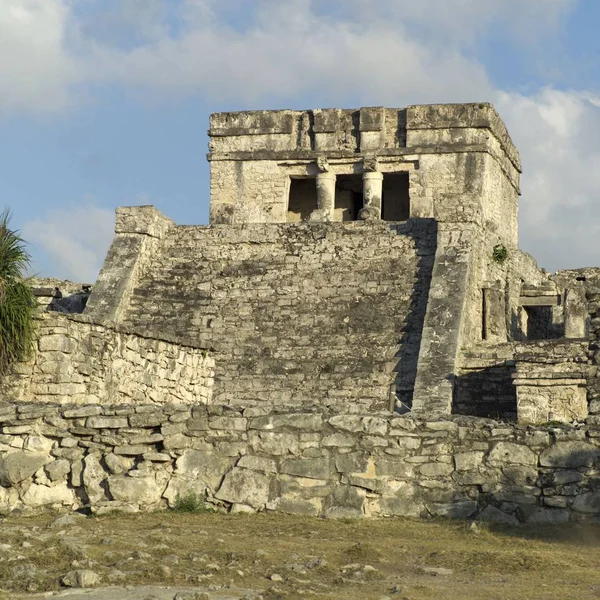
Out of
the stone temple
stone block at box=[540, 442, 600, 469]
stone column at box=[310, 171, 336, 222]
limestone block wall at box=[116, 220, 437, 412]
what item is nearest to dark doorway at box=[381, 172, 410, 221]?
the stone temple

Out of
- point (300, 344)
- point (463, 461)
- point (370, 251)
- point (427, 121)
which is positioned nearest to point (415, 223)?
point (370, 251)

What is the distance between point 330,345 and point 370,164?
9726mm

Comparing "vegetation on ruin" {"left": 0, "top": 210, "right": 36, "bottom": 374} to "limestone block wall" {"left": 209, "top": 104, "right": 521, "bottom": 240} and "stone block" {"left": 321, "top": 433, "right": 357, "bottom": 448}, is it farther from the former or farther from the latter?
"limestone block wall" {"left": 209, "top": 104, "right": 521, "bottom": 240}

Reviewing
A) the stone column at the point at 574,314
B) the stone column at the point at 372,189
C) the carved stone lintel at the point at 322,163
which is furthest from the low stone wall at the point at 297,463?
the carved stone lintel at the point at 322,163

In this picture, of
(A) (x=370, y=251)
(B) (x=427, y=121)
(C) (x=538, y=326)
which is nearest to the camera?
(A) (x=370, y=251)

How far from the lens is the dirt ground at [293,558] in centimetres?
740

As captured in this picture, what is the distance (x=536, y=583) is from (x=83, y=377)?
24.7 feet

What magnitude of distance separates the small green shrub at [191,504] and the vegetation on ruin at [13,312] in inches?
172

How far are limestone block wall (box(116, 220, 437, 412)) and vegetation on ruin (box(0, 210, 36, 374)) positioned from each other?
9.66 feet

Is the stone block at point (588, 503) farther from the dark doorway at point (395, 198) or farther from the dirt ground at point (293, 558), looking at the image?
the dark doorway at point (395, 198)

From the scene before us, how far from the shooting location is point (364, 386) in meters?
17.2

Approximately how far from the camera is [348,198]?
28891 millimetres

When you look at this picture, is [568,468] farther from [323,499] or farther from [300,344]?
[300,344]

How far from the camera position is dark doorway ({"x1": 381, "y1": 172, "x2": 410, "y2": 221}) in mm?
28469
